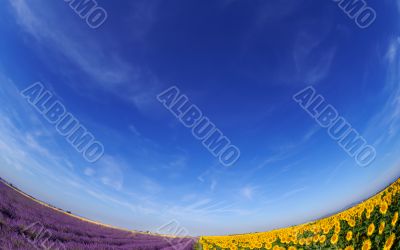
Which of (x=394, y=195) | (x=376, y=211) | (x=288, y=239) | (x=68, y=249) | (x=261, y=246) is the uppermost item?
(x=394, y=195)

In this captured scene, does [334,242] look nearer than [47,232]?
Yes

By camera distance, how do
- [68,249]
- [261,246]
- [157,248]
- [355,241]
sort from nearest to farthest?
1. [355,241]
2. [68,249]
3. [261,246]
4. [157,248]

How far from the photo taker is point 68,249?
480 cm

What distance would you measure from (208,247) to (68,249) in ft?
22.1

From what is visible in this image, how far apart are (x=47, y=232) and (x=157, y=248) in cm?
344

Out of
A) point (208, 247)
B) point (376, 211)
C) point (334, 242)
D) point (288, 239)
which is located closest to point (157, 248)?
point (208, 247)

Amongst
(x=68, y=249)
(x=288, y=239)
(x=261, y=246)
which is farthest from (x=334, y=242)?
(x=68, y=249)

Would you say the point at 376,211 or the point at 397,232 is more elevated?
the point at 376,211

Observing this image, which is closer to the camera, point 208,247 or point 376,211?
point 376,211

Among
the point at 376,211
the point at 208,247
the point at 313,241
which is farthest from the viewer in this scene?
the point at 208,247

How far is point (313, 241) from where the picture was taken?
5938 mm

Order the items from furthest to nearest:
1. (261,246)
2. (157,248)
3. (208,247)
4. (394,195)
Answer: (208,247) < (157,248) < (261,246) < (394,195)

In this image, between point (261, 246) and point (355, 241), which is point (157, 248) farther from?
point (355, 241)

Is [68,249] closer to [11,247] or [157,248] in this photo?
[11,247]
